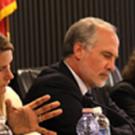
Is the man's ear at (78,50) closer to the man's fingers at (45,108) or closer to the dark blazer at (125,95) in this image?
the man's fingers at (45,108)

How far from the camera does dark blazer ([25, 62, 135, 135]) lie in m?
2.34

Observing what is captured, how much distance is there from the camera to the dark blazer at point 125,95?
3249 millimetres

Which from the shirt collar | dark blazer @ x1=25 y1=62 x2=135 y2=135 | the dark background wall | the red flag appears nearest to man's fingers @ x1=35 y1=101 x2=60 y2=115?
dark blazer @ x1=25 y1=62 x2=135 y2=135

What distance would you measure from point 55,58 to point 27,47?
349 millimetres

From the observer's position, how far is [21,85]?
3.28 meters

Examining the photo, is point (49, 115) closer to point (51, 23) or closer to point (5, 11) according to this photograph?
point (5, 11)

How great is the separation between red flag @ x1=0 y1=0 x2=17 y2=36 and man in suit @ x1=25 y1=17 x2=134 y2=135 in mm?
1923

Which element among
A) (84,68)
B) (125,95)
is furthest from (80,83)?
(125,95)

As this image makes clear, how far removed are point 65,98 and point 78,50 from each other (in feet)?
1.22

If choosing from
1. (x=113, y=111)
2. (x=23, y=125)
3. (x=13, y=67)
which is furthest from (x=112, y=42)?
(x=13, y=67)

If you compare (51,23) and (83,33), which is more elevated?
(83,33)

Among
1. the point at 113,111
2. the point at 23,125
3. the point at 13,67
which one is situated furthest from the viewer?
the point at 13,67

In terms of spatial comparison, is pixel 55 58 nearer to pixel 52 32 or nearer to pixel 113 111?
pixel 52 32

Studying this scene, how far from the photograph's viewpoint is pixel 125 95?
10.9ft
